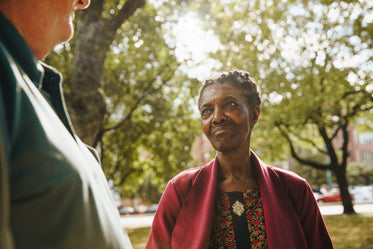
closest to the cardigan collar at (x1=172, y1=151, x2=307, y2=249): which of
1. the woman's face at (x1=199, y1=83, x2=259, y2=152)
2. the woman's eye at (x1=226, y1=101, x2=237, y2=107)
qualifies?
the woman's face at (x1=199, y1=83, x2=259, y2=152)

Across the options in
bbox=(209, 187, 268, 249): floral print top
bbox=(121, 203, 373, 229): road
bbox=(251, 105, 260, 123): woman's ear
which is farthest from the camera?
bbox=(121, 203, 373, 229): road

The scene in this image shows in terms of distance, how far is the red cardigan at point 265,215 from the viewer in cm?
214

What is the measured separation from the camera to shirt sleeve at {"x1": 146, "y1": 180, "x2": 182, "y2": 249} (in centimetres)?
225

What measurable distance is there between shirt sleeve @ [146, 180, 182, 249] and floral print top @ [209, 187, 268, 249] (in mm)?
272

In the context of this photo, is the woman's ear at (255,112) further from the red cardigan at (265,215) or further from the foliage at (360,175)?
the foliage at (360,175)

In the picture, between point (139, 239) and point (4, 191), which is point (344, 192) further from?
point (4, 191)

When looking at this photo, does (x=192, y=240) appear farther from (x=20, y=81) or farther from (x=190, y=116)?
(x=190, y=116)

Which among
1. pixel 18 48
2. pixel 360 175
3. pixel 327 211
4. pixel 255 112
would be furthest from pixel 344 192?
pixel 360 175

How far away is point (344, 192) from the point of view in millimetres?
19781

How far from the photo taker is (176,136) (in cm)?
1817

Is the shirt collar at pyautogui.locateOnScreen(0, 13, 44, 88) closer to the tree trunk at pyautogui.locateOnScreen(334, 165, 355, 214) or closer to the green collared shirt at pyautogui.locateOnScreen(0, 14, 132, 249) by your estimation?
the green collared shirt at pyautogui.locateOnScreen(0, 14, 132, 249)

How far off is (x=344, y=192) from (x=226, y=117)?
1984 centimetres

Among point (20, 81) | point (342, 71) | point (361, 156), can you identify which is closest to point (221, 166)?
point (20, 81)

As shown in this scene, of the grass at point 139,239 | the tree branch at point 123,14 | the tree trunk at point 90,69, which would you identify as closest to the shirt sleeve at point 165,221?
the tree trunk at point 90,69
